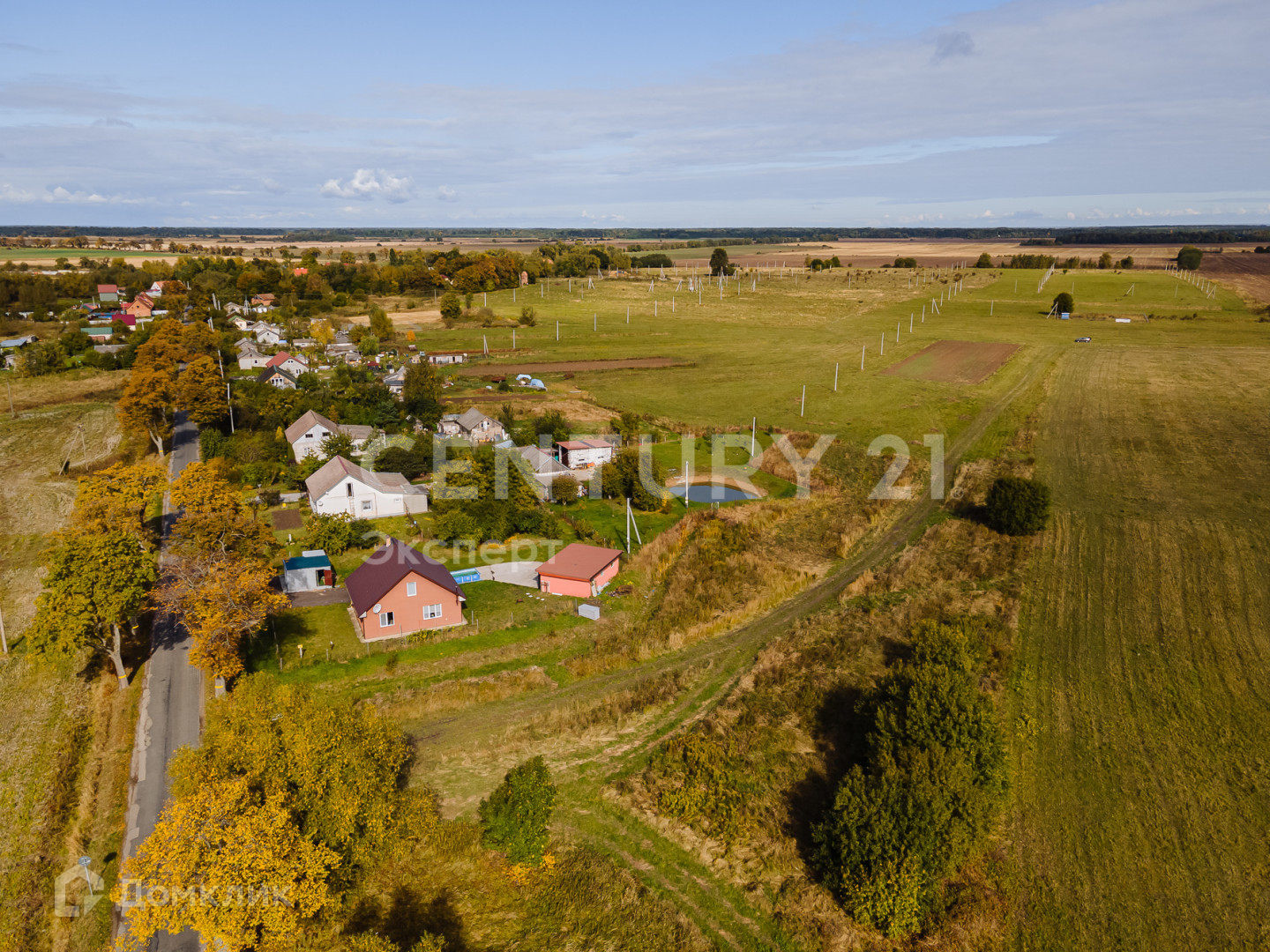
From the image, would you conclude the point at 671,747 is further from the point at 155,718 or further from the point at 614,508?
the point at 614,508


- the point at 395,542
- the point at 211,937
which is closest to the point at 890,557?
the point at 395,542

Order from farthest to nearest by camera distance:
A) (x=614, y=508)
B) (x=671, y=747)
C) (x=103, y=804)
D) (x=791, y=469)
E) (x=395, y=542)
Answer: (x=791, y=469) → (x=614, y=508) → (x=395, y=542) → (x=671, y=747) → (x=103, y=804)

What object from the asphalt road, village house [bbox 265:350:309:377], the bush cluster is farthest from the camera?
village house [bbox 265:350:309:377]

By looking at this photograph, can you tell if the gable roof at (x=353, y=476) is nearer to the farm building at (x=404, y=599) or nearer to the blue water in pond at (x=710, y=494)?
the farm building at (x=404, y=599)

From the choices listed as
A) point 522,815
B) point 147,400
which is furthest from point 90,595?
point 147,400

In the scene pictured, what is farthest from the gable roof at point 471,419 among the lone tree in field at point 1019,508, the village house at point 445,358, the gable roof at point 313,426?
the lone tree in field at point 1019,508

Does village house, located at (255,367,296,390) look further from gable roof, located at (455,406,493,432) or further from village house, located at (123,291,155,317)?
village house, located at (123,291,155,317)

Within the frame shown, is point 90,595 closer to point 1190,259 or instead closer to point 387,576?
point 387,576

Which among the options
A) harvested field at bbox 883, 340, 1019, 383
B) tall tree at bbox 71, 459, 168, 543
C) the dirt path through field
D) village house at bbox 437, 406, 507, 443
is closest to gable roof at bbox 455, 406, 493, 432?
village house at bbox 437, 406, 507, 443
